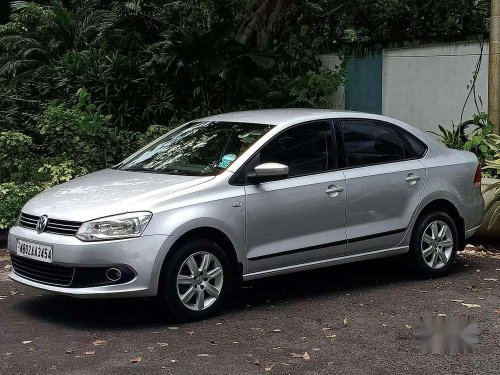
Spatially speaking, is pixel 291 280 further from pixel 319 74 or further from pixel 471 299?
pixel 319 74

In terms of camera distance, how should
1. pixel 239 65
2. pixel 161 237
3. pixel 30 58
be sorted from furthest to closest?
pixel 30 58, pixel 239 65, pixel 161 237

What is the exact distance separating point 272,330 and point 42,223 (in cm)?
191

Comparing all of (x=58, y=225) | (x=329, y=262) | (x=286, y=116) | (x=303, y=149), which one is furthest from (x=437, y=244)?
(x=58, y=225)

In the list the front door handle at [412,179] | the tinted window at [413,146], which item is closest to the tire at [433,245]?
the front door handle at [412,179]

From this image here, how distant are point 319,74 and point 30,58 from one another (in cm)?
591

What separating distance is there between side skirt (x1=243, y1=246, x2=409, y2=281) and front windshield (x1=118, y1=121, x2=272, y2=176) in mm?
892

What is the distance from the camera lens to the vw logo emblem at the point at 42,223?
277 inches

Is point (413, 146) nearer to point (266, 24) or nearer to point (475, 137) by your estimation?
point (475, 137)

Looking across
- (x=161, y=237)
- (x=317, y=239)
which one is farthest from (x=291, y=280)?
(x=161, y=237)

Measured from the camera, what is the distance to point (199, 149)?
788 centimetres

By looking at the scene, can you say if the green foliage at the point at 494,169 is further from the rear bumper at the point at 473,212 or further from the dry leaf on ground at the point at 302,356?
the dry leaf on ground at the point at 302,356

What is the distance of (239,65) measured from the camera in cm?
1418

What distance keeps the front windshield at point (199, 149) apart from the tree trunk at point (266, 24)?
7.23 metres

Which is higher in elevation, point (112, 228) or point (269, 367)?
point (112, 228)
